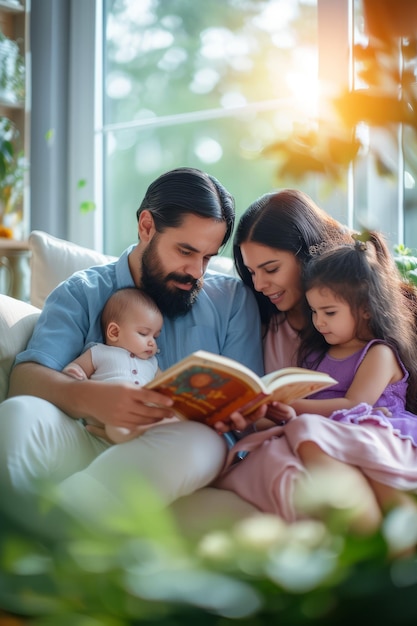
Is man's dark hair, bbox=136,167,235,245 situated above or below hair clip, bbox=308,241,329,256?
above

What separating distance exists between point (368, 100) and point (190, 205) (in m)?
1.66

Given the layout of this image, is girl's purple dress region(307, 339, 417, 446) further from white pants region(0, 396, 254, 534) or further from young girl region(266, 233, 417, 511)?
white pants region(0, 396, 254, 534)

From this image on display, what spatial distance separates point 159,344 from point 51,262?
55 centimetres

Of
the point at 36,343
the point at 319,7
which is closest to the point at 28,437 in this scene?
the point at 36,343

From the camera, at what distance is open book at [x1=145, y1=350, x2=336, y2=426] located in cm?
120

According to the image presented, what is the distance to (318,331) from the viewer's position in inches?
72.9

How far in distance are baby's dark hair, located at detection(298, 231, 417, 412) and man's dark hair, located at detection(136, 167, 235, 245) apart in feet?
0.99

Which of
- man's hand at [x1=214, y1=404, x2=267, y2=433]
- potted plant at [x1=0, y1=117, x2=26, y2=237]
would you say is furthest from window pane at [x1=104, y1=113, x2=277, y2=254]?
man's hand at [x1=214, y1=404, x2=267, y2=433]

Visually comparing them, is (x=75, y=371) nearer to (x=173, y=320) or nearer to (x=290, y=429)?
(x=173, y=320)

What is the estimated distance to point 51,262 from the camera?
2285mm

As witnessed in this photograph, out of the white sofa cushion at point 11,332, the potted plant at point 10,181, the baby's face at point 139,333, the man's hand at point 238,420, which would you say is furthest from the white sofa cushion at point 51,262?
the potted plant at point 10,181

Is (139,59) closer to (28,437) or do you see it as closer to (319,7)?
(319,7)

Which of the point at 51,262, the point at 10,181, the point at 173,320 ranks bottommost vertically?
the point at 173,320

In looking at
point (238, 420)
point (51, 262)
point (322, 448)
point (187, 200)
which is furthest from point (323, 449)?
point (51, 262)
